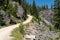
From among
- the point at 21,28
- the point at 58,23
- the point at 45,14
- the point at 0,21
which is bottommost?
the point at 45,14

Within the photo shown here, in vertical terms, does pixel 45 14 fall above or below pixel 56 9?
below

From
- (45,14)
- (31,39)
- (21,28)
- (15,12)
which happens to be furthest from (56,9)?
(45,14)

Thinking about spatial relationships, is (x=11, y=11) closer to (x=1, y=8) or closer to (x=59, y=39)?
(x=1, y=8)

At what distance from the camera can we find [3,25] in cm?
4725

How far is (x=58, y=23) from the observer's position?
190ft

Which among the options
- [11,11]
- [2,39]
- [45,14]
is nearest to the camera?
[2,39]

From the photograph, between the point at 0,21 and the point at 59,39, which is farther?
the point at 0,21

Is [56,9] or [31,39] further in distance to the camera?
[56,9]

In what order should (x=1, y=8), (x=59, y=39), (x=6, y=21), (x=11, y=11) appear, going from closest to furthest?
(x=59, y=39)
(x=6, y=21)
(x=1, y=8)
(x=11, y=11)

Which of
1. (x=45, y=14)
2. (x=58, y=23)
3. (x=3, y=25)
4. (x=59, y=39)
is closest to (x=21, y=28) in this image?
(x=59, y=39)

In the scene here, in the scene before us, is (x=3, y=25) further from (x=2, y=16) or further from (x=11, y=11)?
(x=11, y=11)

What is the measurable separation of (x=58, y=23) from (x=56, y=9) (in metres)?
4.09

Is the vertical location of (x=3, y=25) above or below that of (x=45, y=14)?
above

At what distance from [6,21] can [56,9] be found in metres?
15.4
